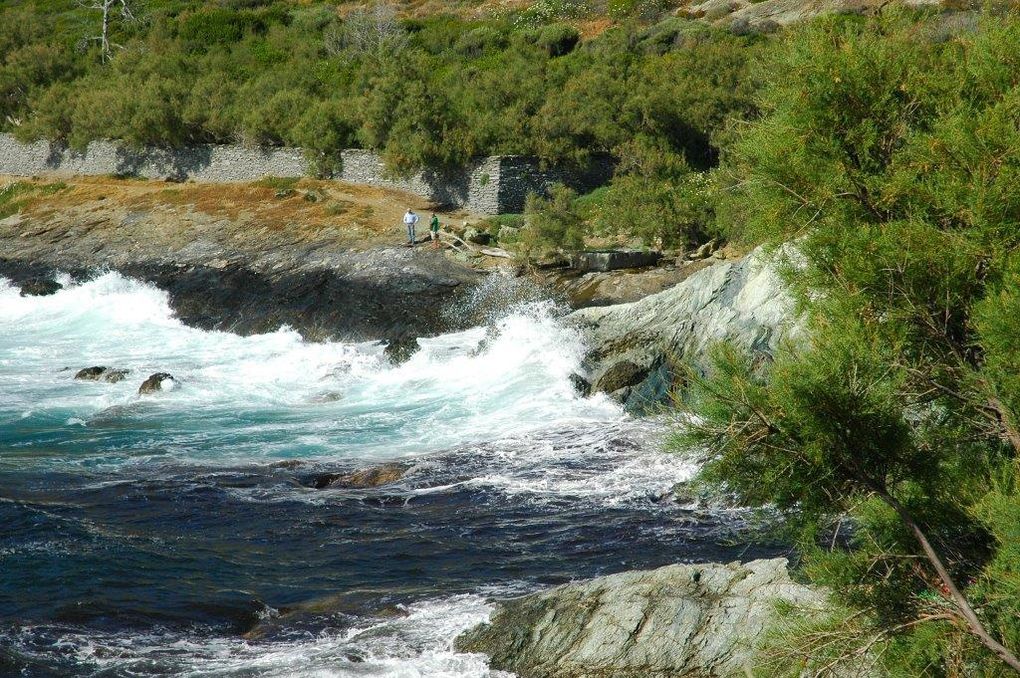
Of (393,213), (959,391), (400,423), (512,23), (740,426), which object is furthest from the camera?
(512,23)

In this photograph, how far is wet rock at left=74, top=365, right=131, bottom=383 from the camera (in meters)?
25.2

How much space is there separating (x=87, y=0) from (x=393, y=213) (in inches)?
1927

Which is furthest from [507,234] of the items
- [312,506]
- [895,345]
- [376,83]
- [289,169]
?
[895,345]

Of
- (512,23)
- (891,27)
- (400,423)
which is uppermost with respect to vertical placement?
(512,23)

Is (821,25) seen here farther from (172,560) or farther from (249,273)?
(249,273)

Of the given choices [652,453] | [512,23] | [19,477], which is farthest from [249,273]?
[512,23]

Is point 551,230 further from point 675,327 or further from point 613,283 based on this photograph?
point 675,327

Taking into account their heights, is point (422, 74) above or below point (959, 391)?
above

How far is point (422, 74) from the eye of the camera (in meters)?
40.8

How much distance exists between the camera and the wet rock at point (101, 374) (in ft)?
82.6

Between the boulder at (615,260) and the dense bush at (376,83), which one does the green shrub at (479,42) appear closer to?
the dense bush at (376,83)

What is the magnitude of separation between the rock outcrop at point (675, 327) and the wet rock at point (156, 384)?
9.19m

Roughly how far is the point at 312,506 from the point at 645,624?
7340 millimetres

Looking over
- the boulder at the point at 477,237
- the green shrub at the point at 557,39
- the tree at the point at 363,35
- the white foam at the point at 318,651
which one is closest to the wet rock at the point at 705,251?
the boulder at the point at 477,237
